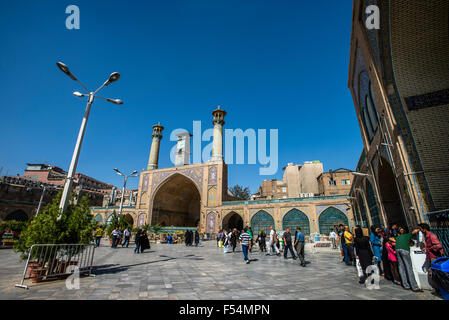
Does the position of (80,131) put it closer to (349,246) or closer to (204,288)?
(204,288)

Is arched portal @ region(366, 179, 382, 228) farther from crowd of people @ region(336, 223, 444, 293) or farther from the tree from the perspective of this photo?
the tree

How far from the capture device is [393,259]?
456 cm

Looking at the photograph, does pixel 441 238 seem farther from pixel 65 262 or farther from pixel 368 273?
pixel 65 262

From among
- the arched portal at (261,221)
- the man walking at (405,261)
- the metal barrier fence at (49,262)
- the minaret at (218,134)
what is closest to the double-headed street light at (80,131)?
the metal barrier fence at (49,262)

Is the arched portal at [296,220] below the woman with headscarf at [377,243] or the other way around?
the other way around

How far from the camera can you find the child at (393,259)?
445 centimetres

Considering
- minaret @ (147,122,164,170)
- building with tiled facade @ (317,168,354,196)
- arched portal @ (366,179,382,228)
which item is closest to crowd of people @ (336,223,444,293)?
arched portal @ (366,179,382,228)

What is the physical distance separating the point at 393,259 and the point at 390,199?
6.57m

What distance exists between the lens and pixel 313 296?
3396mm

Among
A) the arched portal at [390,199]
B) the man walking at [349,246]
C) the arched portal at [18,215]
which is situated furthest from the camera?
the arched portal at [18,215]

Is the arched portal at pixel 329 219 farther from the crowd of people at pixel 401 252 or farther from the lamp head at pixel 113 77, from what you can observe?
the lamp head at pixel 113 77

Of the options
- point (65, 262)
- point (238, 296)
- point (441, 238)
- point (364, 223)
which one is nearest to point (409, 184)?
point (441, 238)

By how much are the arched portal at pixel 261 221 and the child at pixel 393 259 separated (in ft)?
62.6

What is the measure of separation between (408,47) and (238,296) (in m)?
8.45
